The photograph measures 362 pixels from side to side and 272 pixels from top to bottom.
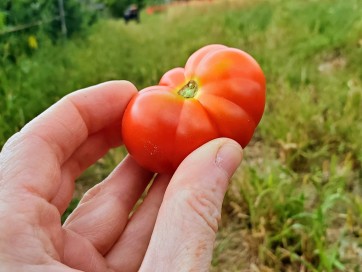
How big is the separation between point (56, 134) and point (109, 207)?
0.30 metres

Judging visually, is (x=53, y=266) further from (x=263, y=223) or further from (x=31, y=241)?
(x=263, y=223)

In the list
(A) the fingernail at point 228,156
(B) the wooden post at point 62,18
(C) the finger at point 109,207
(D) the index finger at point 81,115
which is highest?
(D) the index finger at point 81,115

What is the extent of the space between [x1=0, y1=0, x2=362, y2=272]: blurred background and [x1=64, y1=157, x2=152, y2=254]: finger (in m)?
0.69

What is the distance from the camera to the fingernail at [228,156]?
1101mm

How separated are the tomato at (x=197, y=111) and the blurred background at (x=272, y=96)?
0.86 metres

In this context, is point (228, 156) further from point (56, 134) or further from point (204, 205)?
point (56, 134)

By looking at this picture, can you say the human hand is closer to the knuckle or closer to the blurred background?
the knuckle

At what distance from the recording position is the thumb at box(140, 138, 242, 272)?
3.37 ft

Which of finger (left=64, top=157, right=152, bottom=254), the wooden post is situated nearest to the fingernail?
finger (left=64, top=157, right=152, bottom=254)

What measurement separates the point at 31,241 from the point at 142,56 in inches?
133

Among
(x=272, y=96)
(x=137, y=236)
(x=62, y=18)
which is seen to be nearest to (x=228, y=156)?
(x=137, y=236)

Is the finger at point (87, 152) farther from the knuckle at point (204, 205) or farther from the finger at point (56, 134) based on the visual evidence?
the knuckle at point (204, 205)

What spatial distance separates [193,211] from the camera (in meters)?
1.07

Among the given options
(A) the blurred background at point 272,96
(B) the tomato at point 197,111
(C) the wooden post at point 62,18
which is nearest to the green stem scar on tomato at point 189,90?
(B) the tomato at point 197,111
